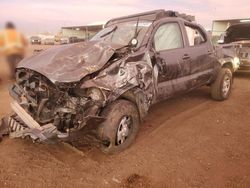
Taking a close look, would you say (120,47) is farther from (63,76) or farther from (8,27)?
(8,27)

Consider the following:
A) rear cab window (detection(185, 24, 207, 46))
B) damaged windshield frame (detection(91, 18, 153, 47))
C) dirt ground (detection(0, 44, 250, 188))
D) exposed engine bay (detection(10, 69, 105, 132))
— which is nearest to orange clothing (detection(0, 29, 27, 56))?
damaged windshield frame (detection(91, 18, 153, 47))

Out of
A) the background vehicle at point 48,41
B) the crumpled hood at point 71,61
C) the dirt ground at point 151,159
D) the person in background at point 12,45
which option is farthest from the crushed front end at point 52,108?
the background vehicle at point 48,41

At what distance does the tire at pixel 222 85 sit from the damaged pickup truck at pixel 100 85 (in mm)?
1917

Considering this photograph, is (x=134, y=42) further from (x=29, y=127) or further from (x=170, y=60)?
(x=29, y=127)

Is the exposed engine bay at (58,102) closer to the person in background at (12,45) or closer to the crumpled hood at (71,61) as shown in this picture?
the crumpled hood at (71,61)

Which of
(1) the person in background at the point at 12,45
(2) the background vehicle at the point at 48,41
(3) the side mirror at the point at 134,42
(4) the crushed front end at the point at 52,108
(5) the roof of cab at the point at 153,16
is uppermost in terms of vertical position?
(5) the roof of cab at the point at 153,16

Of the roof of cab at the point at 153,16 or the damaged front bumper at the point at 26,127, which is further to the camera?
the roof of cab at the point at 153,16

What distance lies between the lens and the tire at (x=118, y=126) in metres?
3.87

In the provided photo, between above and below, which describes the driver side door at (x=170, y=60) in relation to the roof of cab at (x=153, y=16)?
below

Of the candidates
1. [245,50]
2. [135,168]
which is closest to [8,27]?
[135,168]

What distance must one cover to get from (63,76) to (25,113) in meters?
0.85

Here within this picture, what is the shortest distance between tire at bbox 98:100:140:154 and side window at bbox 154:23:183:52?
1339 mm

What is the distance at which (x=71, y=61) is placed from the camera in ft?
13.1

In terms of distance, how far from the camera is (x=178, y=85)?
5.35 metres
